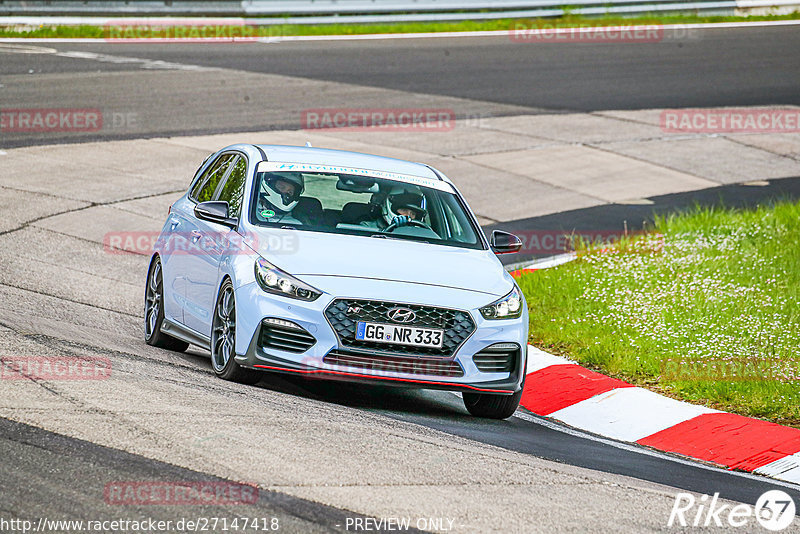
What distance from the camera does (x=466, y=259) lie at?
8.56m

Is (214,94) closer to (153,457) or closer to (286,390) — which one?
(286,390)

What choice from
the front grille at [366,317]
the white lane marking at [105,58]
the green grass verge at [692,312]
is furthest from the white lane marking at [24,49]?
the front grille at [366,317]

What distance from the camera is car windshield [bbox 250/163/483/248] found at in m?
8.74

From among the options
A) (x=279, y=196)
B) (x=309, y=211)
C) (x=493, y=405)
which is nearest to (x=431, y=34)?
(x=279, y=196)

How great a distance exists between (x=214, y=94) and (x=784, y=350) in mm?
14685

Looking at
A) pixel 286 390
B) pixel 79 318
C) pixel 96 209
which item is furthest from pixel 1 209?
pixel 286 390

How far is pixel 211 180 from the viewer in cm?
994

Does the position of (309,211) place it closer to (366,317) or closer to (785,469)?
(366,317)

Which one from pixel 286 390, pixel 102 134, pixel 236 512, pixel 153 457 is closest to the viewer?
pixel 236 512

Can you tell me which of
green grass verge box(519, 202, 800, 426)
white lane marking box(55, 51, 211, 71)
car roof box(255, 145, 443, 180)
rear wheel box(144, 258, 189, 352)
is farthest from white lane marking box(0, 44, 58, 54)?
car roof box(255, 145, 443, 180)

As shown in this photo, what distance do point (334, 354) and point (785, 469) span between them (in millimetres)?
2873

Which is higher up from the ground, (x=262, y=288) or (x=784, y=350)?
(x=262, y=288)

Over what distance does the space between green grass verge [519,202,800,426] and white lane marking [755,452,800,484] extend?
2.75 ft

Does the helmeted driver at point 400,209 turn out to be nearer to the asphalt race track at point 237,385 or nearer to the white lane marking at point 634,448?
the asphalt race track at point 237,385
